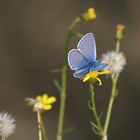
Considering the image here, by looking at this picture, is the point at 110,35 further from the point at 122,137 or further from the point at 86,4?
the point at 122,137

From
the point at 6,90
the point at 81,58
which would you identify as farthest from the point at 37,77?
the point at 81,58

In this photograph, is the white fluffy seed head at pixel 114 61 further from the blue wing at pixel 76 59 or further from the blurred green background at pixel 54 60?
the blurred green background at pixel 54 60

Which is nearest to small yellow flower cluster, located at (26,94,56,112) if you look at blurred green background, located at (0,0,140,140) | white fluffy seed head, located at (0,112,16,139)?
white fluffy seed head, located at (0,112,16,139)

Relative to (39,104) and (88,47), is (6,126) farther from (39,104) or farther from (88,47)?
A: (88,47)

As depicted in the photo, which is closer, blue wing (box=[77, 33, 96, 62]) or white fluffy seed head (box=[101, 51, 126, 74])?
blue wing (box=[77, 33, 96, 62])

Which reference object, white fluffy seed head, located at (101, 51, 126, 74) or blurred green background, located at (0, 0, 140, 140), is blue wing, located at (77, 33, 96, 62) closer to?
white fluffy seed head, located at (101, 51, 126, 74)

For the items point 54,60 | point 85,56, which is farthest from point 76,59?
point 54,60
